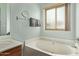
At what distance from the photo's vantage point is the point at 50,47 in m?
1.08

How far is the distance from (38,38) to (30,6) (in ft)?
1.25

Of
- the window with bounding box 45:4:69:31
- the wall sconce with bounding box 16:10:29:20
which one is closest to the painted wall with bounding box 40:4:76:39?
the window with bounding box 45:4:69:31

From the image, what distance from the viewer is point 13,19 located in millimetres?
1078

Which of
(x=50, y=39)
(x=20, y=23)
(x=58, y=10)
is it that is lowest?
(x=50, y=39)

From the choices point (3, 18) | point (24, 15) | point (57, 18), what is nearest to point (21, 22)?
point (24, 15)

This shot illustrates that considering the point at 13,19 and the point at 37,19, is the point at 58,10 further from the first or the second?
the point at 13,19

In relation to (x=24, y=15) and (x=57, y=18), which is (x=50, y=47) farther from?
(x=24, y=15)

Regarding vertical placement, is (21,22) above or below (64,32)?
above

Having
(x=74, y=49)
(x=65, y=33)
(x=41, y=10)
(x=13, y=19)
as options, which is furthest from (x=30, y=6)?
(x=74, y=49)

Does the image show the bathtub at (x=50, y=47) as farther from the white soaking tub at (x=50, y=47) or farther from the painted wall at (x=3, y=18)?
the painted wall at (x=3, y=18)

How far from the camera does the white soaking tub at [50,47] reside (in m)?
1.05

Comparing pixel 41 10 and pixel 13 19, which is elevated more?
pixel 41 10

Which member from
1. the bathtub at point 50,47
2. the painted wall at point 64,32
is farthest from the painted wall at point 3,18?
the painted wall at point 64,32

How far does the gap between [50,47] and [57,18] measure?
34 centimetres
